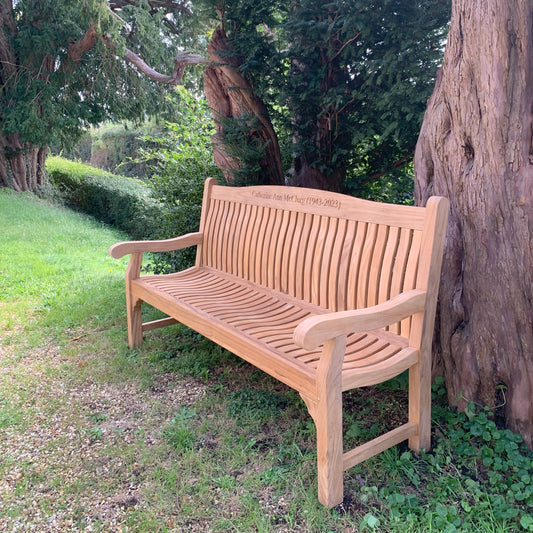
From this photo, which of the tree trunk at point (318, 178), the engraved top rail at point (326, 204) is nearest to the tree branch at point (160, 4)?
the tree trunk at point (318, 178)

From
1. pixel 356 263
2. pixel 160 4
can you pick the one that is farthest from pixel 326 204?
pixel 160 4

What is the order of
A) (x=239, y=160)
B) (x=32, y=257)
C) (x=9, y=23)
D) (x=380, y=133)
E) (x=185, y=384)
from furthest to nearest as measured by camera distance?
1. (x=9, y=23)
2. (x=32, y=257)
3. (x=239, y=160)
4. (x=380, y=133)
5. (x=185, y=384)

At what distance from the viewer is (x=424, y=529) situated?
2.04 m

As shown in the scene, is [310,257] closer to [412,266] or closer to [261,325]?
[261,325]

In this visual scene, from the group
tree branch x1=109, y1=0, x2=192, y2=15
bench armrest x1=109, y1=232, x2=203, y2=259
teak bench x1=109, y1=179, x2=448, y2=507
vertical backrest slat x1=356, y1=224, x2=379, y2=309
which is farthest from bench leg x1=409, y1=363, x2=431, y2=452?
tree branch x1=109, y1=0, x2=192, y2=15

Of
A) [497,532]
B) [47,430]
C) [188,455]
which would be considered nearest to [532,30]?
[497,532]

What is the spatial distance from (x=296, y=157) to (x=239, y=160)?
53 centimetres

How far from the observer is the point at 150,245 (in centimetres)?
388

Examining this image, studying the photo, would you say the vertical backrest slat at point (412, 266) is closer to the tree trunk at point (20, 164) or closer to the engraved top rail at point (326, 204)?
the engraved top rail at point (326, 204)

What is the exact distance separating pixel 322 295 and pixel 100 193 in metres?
11.4

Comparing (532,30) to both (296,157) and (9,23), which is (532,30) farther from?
(9,23)

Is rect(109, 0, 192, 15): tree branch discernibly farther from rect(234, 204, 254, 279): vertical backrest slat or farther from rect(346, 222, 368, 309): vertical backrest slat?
rect(346, 222, 368, 309): vertical backrest slat

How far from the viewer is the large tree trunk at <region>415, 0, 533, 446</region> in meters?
2.42

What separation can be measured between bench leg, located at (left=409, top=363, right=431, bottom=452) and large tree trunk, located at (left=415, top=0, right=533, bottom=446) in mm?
375
